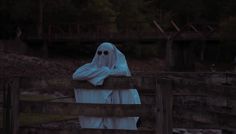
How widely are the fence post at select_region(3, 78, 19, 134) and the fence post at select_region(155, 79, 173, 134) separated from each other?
168 cm

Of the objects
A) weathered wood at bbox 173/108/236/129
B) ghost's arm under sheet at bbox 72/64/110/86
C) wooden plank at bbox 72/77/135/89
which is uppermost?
ghost's arm under sheet at bbox 72/64/110/86

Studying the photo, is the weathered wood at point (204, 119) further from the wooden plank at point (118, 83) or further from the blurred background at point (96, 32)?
the blurred background at point (96, 32)

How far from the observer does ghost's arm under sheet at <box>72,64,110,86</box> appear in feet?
26.3

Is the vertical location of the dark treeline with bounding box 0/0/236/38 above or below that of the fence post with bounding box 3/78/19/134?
above

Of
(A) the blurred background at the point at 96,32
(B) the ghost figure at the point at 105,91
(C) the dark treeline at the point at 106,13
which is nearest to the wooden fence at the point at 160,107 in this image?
(B) the ghost figure at the point at 105,91

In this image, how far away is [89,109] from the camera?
309 inches

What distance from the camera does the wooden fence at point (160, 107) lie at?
290 inches

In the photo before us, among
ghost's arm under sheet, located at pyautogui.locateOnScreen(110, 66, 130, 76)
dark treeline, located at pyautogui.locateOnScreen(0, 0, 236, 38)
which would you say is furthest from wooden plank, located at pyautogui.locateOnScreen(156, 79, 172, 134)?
dark treeline, located at pyautogui.locateOnScreen(0, 0, 236, 38)

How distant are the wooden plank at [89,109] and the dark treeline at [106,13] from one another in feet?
169

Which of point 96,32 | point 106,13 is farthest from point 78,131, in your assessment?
point 106,13

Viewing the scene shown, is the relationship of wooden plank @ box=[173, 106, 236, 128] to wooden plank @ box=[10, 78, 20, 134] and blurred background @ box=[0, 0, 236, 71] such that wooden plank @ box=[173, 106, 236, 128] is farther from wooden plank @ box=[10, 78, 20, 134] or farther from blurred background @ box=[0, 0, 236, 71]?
blurred background @ box=[0, 0, 236, 71]

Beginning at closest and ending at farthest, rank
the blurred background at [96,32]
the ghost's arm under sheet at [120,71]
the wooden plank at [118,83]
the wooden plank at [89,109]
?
the wooden plank at [89,109]
the wooden plank at [118,83]
the ghost's arm under sheet at [120,71]
the blurred background at [96,32]

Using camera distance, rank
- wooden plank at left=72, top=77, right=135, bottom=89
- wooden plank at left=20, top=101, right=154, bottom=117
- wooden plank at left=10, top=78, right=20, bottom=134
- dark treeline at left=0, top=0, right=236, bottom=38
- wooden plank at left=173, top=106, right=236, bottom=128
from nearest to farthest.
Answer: wooden plank at left=173, top=106, right=236, bottom=128, wooden plank at left=20, top=101, right=154, bottom=117, wooden plank at left=72, top=77, right=135, bottom=89, wooden plank at left=10, top=78, right=20, bottom=134, dark treeline at left=0, top=0, right=236, bottom=38

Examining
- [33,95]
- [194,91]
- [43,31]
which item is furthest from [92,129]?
[43,31]
